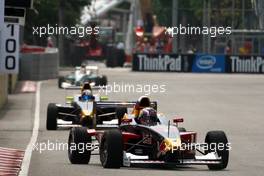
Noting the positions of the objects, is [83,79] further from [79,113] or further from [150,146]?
[150,146]

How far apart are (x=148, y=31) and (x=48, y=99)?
41.3 m

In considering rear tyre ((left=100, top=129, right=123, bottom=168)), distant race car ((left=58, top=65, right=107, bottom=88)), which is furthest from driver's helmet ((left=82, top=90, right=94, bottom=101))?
distant race car ((left=58, top=65, right=107, bottom=88))

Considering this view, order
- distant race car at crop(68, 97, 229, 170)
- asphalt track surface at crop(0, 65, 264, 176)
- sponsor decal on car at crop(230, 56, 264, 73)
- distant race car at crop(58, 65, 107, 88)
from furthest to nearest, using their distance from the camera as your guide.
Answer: sponsor decal on car at crop(230, 56, 264, 73)
distant race car at crop(58, 65, 107, 88)
asphalt track surface at crop(0, 65, 264, 176)
distant race car at crop(68, 97, 229, 170)

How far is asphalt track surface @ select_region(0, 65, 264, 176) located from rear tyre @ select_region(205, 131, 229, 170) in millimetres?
173

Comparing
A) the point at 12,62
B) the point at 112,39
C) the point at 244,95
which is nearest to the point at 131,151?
the point at 12,62

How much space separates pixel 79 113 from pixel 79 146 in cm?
813

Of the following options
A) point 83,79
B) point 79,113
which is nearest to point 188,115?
point 79,113

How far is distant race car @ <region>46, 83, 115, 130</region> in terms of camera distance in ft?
78.2

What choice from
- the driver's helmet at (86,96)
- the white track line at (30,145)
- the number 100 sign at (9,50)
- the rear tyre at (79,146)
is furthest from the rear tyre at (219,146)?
the driver's helmet at (86,96)

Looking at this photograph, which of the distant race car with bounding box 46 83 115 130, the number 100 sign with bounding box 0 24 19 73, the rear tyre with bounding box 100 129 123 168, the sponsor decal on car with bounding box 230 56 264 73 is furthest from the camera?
the sponsor decal on car with bounding box 230 56 264 73

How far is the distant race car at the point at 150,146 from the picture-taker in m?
15.2

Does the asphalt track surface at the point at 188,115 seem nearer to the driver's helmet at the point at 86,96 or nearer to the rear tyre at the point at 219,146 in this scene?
the rear tyre at the point at 219,146

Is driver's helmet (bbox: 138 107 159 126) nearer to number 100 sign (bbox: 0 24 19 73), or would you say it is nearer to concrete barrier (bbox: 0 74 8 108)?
number 100 sign (bbox: 0 24 19 73)

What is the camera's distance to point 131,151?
639 inches
